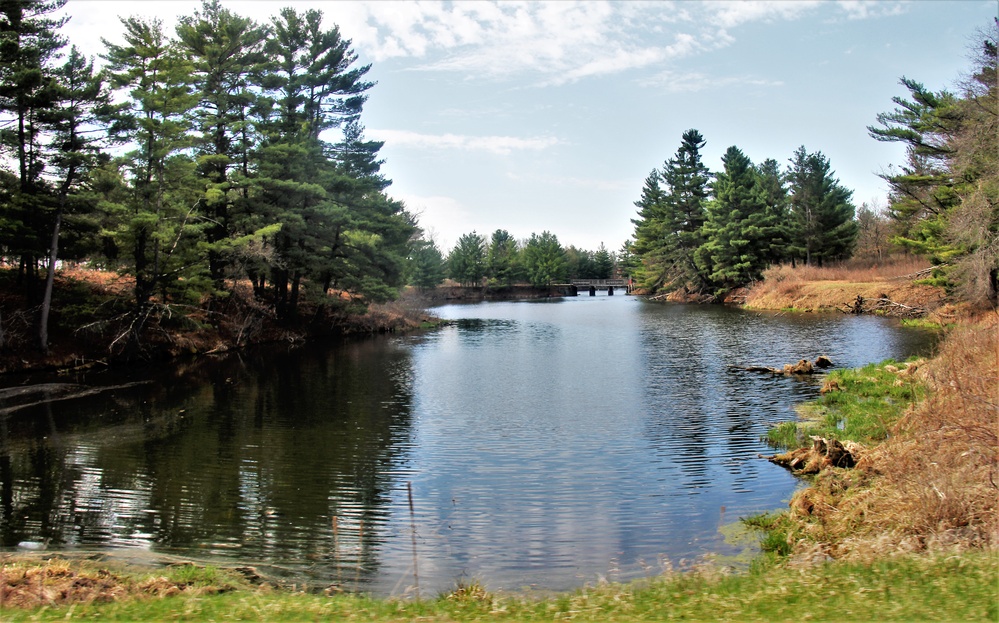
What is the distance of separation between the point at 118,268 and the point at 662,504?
1104 inches

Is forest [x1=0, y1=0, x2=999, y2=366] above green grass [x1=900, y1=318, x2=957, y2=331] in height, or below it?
above

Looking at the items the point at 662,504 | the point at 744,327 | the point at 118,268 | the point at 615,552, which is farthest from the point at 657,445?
the point at 744,327

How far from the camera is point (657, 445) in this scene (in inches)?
555

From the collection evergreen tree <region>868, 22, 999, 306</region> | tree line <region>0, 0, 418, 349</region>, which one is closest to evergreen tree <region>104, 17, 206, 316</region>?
tree line <region>0, 0, 418, 349</region>

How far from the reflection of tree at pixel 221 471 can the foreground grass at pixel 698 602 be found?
238 cm

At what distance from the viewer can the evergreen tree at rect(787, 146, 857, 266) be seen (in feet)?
206

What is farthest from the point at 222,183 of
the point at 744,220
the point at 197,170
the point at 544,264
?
the point at 544,264

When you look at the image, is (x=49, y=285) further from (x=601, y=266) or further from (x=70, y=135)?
(x=601, y=266)

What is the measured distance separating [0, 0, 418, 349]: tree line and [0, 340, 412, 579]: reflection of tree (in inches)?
357

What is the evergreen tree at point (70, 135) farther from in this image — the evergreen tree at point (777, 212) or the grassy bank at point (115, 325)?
the evergreen tree at point (777, 212)

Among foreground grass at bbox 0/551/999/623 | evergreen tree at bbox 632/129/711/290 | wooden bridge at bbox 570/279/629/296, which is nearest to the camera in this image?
foreground grass at bbox 0/551/999/623

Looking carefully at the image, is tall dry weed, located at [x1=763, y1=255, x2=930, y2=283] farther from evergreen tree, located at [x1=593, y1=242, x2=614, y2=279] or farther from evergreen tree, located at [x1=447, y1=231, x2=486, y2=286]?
evergreen tree, located at [x1=593, y1=242, x2=614, y2=279]

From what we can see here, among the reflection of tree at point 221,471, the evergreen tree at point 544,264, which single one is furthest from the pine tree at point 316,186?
the evergreen tree at point 544,264

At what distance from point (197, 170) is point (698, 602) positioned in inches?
1340
